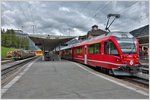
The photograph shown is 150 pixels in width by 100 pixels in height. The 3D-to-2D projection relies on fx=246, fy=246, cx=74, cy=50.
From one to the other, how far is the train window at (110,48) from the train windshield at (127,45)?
Result: 0.45m

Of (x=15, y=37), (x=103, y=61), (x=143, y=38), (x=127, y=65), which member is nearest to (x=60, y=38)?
(x=143, y=38)

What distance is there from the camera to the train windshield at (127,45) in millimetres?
15414

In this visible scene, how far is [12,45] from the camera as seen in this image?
13262 centimetres

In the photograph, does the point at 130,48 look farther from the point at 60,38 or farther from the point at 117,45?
the point at 60,38

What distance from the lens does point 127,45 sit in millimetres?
15664

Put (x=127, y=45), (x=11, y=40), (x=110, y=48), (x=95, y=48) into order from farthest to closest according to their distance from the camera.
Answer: (x=11, y=40), (x=95, y=48), (x=110, y=48), (x=127, y=45)

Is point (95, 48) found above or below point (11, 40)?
below

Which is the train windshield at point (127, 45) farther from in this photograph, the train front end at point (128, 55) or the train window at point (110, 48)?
the train window at point (110, 48)

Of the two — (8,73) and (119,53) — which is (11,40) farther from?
(119,53)

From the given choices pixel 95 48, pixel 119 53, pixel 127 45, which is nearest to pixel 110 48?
pixel 119 53

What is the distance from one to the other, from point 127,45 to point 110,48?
110 centimetres

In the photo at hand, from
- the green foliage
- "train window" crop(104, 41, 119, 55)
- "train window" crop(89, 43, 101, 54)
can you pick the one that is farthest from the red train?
the green foliage

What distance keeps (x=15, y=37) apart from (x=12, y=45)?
4.61 metres

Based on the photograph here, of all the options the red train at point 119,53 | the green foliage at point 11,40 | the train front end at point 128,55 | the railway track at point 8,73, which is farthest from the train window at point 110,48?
the green foliage at point 11,40
